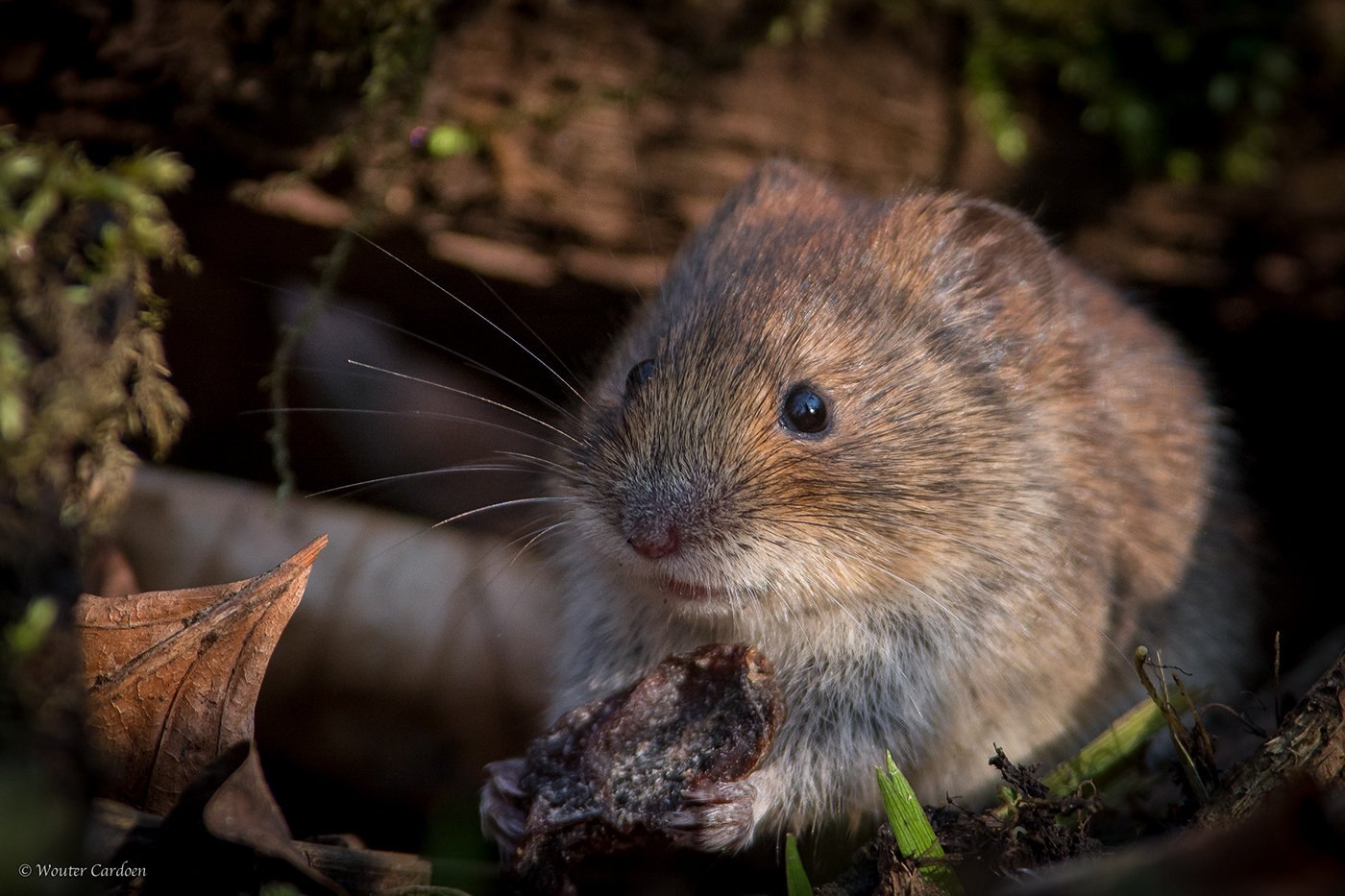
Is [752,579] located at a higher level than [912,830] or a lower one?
higher

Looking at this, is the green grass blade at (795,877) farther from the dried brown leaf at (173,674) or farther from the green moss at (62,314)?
the green moss at (62,314)

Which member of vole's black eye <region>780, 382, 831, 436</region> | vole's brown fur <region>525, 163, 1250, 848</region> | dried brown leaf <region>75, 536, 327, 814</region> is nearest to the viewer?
dried brown leaf <region>75, 536, 327, 814</region>

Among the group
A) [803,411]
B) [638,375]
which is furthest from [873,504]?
[638,375]

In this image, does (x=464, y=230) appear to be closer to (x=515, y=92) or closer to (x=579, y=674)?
(x=515, y=92)

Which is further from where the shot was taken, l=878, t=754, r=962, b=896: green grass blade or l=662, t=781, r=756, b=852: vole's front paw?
l=662, t=781, r=756, b=852: vole's front paw

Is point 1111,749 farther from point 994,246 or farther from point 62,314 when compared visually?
point 62,314

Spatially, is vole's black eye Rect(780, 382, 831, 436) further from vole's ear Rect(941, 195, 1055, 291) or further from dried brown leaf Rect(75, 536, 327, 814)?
dried brown leaf Rect(75, 536, 327, 814)

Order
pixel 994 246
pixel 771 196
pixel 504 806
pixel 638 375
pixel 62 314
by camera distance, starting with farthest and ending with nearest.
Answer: pixel 771 196, pixel 994 246, pixel 638 375, pixel 504 806, pixel 62 314

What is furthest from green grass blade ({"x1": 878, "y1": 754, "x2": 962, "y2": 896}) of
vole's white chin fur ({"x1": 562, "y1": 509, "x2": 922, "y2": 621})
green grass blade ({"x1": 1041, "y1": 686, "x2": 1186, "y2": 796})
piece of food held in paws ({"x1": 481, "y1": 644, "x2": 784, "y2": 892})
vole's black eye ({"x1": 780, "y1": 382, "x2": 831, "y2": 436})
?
vole's black eye ({"x1": 780, "y1": 382, "x2": 831, "y2": 436})
